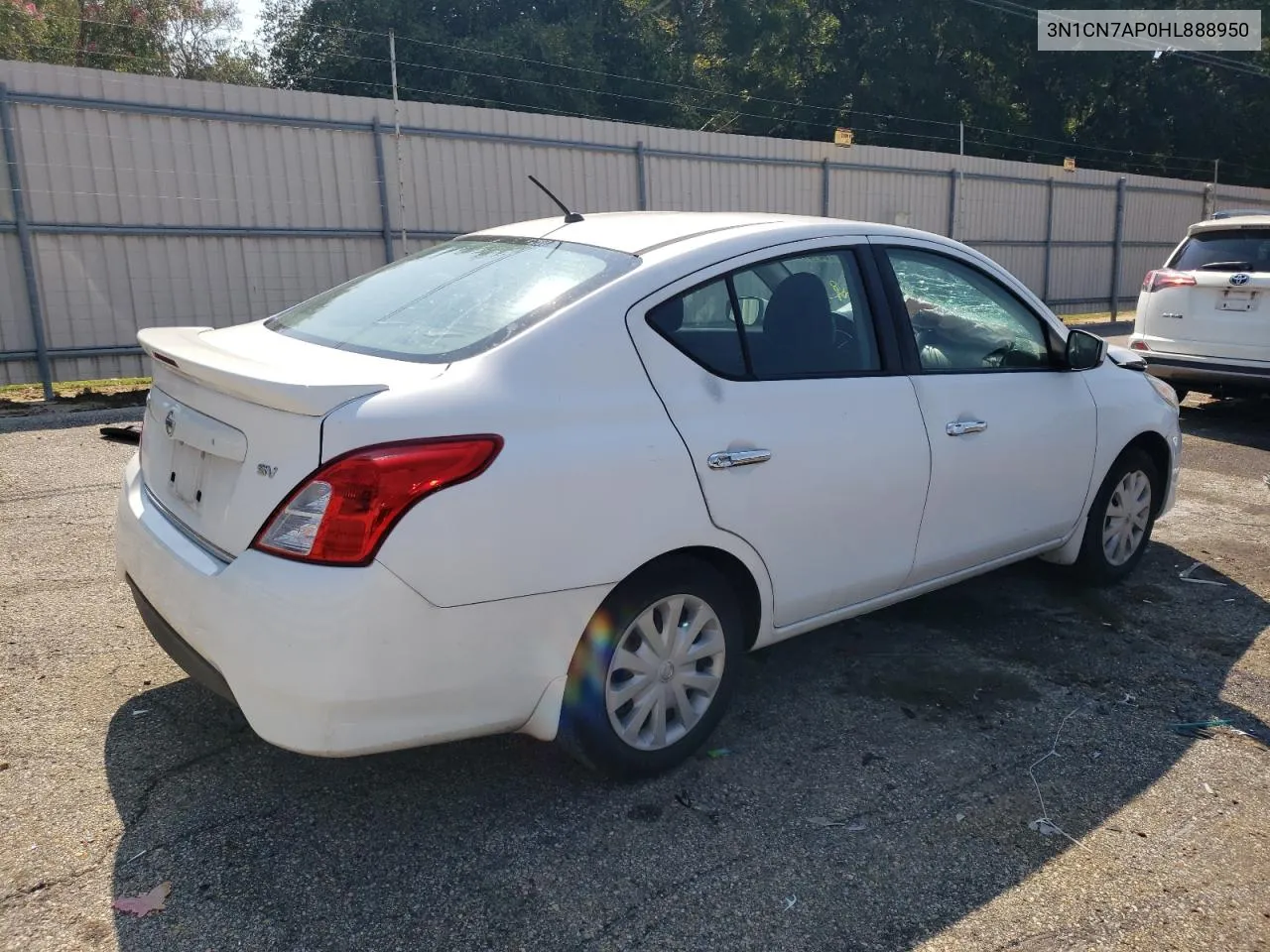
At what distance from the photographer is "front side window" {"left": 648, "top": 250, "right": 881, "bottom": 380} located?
301cm

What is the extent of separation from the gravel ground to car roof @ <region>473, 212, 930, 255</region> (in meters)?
1.57

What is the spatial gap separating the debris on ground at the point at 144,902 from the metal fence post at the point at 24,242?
7.87m

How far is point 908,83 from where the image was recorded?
29.3m

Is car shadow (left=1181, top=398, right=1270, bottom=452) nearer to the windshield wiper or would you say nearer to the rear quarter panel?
the windshield wiper

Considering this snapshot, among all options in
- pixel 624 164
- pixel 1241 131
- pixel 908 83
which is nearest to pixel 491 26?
pixel 908 83

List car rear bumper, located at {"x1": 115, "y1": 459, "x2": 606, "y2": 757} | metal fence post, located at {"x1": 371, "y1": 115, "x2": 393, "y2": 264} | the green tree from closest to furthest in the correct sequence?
car rear bumper, located at {"x1": 115, "y1": 459, "x2": 606, "y2": 757}, metal fence post, located at {"x1": 371, "y1": 115, "x2": 393, "y2": 264}, the green tree

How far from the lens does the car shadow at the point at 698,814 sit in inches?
94.3

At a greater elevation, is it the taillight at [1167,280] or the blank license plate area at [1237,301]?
the taillight at [1167,280]

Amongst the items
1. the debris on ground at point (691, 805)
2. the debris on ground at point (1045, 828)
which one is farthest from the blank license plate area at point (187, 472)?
the debris on ground at point (1045, 828)

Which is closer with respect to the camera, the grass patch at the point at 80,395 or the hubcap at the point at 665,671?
the hubcap at the point at 665,671

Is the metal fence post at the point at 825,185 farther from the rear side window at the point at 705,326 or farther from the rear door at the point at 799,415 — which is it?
the rear side window at the point at 705,326

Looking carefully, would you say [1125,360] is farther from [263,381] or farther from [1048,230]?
[1048,230]

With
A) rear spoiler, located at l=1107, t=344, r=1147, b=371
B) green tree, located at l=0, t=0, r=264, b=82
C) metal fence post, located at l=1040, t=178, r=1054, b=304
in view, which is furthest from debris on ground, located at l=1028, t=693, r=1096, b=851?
green tree, located at l=0, t=0, r=264, b=82

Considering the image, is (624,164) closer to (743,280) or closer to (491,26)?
(743,280)
